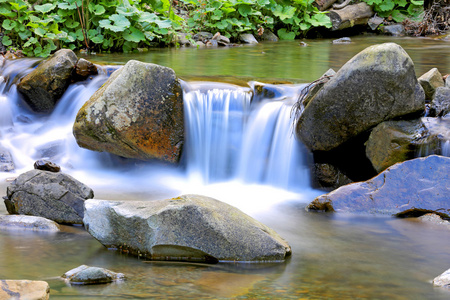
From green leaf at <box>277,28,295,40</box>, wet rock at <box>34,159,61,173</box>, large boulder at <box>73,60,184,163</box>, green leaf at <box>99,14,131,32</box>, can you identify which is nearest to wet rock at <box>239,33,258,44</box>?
green leaf at <box>277,28,295,40</box>

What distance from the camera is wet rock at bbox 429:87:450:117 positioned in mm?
5426

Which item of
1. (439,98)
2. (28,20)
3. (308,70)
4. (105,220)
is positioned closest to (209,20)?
(28,20)

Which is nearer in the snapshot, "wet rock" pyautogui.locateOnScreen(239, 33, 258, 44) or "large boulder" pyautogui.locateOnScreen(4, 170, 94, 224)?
"large boulder" pyautogui.locateOnScreen(4, 170, 94, 224)

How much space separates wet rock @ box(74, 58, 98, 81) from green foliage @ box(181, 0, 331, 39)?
557 centimetres

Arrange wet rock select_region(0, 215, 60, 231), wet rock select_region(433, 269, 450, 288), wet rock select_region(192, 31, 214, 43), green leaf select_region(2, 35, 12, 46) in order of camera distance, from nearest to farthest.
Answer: wet rock select_region(433, 269, 450, 288), wet rock select_region(0, 215, 60, 231), green leaf select_region(2, 35, 12, 46), wet rock select_region(192, 31, 214, 43)

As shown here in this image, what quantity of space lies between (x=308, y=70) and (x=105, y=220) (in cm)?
526

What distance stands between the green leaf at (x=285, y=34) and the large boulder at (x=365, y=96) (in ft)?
28.8

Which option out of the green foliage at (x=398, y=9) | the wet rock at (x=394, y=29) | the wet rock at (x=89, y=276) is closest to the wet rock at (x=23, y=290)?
the wet rock at (x=89, y=276)

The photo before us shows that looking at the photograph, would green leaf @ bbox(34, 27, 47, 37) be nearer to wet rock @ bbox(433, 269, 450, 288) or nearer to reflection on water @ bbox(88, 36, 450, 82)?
reflection on water @ bbox(88, 36, 450, 82)

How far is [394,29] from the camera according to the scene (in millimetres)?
14773

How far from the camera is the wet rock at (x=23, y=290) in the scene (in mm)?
2491

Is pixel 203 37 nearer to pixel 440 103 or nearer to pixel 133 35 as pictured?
pixel 133 35

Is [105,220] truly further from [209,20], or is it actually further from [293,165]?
[209,20]

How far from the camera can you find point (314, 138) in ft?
18.7
